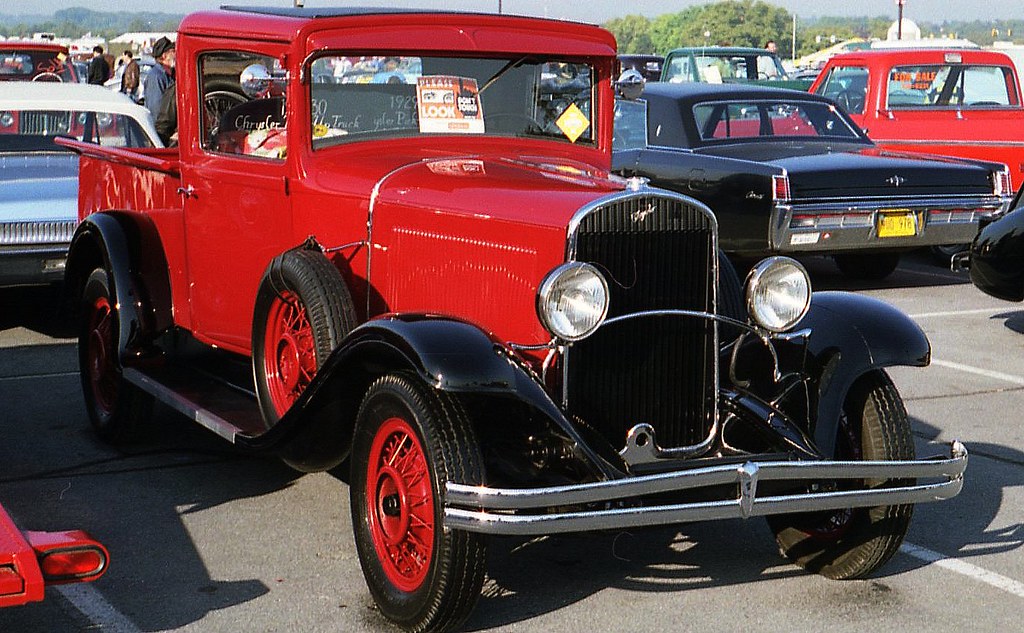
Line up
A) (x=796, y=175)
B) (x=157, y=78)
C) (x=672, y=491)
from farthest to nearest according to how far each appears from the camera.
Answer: (x=157, y=78), (x=796, y=175), (x=672, y=491)

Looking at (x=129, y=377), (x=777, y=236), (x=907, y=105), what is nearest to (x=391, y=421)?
(x=129, y=377)

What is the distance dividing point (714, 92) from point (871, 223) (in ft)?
6.21

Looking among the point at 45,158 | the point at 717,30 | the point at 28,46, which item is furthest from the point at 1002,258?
the point at 717,30

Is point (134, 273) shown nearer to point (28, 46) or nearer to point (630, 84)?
point (630, 84)

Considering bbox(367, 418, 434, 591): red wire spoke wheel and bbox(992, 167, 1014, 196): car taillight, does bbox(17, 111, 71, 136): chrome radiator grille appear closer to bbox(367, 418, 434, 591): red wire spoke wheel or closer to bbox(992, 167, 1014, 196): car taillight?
bbox(367, 418, 434, 591): red wire spoke wheel

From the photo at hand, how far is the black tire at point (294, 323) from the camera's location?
450cm

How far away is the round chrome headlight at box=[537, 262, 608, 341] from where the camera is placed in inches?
149

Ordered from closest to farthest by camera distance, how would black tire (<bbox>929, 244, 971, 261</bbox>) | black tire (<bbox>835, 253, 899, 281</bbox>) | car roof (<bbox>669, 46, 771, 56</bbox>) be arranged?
black tire (<bbox>835, 253, 899, 281</bbox>), black tire (<bbox>929, 244, 971, 261</bbox>), car roof (<bbox>669, 46, 771, 56</bbox>)

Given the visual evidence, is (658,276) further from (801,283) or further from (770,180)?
(770,180)

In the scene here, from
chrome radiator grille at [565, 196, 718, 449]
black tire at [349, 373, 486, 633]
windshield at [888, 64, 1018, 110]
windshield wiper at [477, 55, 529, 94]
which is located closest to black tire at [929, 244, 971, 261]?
windshield at [888, 64, 1018, 110]

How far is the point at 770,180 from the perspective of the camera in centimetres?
927

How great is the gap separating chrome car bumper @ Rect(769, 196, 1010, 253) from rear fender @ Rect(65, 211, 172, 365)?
4749 millimetres

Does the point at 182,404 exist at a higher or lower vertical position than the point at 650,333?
lower

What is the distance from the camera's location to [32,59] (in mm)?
17750
